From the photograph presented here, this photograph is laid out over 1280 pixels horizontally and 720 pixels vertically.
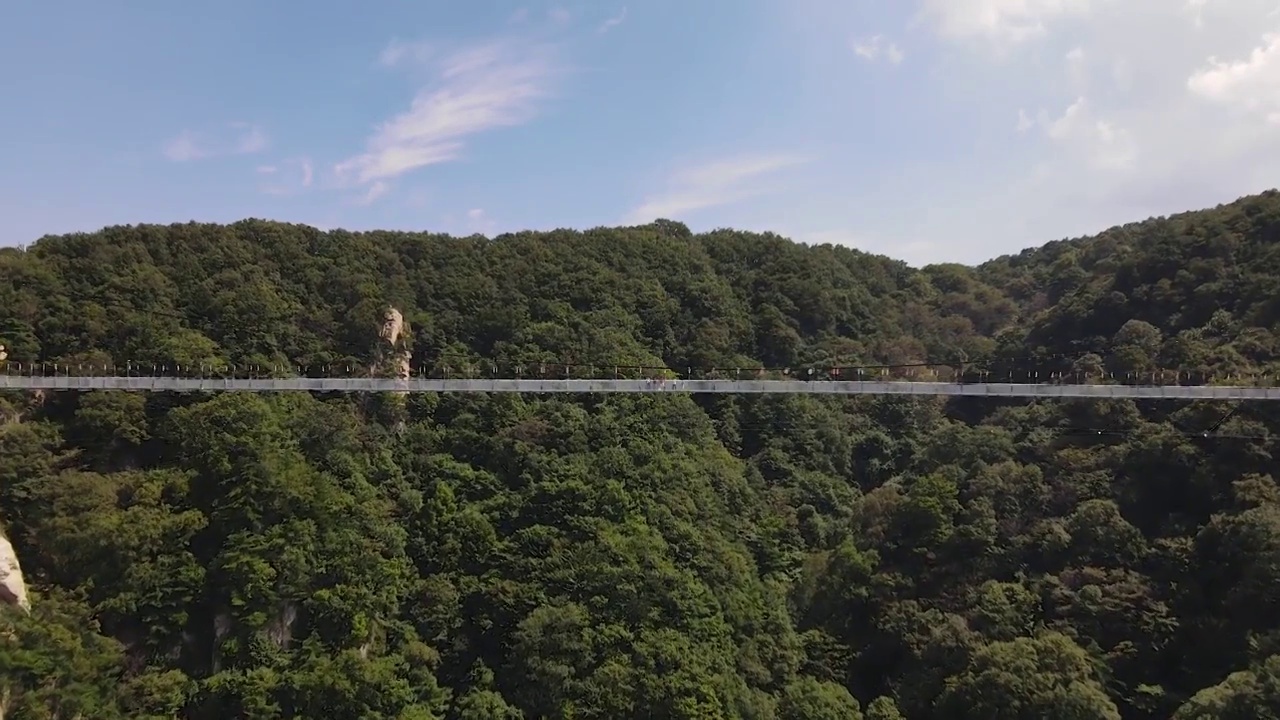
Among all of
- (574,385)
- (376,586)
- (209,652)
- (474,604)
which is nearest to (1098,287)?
(574,385)

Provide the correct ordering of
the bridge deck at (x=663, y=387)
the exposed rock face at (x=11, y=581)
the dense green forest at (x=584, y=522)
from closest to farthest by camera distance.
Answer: the exposed rock face at (x=11, y=581), the dense green forest at (x=584, y=522), the bridge deck at (x=663, y=387)

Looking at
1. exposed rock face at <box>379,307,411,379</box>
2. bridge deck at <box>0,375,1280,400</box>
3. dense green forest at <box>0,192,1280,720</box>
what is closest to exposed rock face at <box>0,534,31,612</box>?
dense green forest at <box>0,192,1280,720</box>

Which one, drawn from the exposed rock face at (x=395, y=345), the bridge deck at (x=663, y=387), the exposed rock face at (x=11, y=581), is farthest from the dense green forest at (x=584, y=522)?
the bridge deck at (x=663, y=387)

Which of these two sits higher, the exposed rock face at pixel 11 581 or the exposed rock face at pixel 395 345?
the exposed rock face at pixel 395 345

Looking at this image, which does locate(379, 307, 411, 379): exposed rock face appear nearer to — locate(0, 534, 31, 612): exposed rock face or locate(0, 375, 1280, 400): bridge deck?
locate(0, 375, 1280, 400): bridge deck

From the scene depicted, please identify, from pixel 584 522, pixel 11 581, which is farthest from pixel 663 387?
pixel 11 581

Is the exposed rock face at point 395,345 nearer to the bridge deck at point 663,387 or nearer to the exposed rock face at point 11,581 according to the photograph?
the bridge deck at point 663,387

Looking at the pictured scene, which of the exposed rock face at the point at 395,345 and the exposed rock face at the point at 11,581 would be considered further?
the exposed rock face at the point at 395,345
